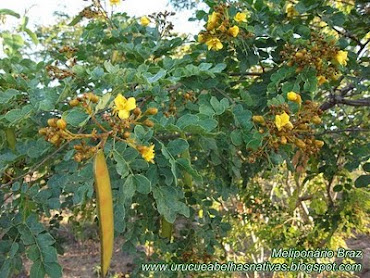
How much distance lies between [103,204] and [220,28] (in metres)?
0.71

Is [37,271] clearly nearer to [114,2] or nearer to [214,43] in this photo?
[214,43]

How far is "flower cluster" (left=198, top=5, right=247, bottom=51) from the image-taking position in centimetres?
122

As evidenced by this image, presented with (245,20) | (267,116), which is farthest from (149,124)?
(245,20)

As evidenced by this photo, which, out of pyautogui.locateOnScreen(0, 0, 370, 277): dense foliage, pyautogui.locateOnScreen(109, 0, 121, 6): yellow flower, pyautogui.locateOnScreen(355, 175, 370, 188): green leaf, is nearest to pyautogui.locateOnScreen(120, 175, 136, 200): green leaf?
pyautogui.locateOnScreen(0, 0, 370, 277): dense foliage

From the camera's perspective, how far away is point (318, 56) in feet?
3.76

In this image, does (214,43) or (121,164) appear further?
(214,43)

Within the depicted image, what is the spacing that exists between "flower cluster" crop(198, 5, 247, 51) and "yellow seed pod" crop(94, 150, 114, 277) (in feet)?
2.11

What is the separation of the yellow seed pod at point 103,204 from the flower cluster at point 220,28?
2.11ft

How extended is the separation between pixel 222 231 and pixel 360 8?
1152 mm

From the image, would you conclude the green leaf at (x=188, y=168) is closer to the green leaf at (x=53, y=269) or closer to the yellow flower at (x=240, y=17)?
the green leaf at (x=53, y=269)

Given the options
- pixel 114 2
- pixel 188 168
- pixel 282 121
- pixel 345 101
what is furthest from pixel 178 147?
pixel 345 101

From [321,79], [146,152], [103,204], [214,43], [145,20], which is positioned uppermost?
[145,20]

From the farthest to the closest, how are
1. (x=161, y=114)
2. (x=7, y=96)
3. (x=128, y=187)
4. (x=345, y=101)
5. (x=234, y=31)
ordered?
(x=345, y=101)
(x=234, y=31)
(x=161, y=114)
(x=7, y=96)
(x=128, y=187)

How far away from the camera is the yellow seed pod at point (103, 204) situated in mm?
737
